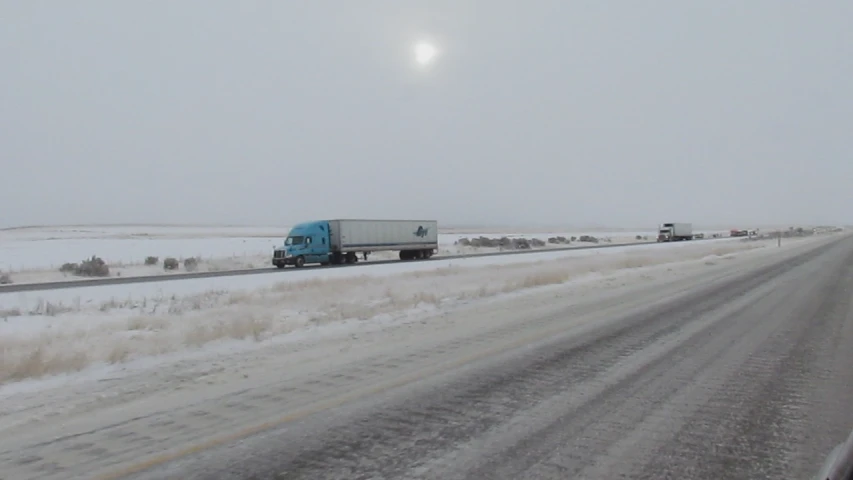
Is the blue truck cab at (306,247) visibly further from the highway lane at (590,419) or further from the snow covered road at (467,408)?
the highway lane at (590,419)

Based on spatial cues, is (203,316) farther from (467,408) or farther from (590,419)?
(590,419)

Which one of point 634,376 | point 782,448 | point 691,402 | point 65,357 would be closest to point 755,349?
point 634,376

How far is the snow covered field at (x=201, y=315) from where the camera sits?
367 inches

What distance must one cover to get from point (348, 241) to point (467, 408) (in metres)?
38.7

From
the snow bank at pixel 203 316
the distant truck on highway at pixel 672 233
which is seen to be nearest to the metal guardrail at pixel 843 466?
the snow bank at pixel 203 316

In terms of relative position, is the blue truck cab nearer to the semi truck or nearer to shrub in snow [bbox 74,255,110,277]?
the semi truck

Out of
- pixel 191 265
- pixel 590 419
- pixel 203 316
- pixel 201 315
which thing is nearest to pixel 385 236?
pixel 191 265

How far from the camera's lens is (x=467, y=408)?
5.84 metres

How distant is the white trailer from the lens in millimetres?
43612

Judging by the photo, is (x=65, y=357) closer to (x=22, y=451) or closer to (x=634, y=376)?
(x=22, y=451)

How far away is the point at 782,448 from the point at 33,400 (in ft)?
25.7

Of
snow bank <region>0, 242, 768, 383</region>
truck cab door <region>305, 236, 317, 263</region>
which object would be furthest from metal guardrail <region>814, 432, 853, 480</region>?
truck cab door <region>305, 236, 317, 263</region>

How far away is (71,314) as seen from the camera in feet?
51.8

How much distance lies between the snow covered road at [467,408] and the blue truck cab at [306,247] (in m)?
30.5
